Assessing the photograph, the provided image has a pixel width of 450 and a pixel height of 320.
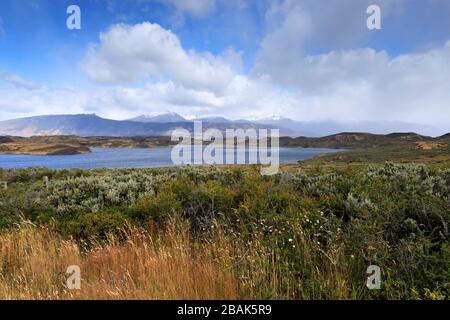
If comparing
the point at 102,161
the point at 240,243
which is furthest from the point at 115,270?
the point at 102,161

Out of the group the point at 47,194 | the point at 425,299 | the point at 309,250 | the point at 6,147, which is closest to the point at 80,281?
the point at 309,250

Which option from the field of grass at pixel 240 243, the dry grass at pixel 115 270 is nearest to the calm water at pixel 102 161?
the field of grass at pixel 240 243

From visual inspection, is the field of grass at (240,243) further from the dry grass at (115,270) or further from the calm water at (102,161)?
the calm water at (102,161)

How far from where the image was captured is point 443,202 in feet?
16.5

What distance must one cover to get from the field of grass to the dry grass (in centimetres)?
2

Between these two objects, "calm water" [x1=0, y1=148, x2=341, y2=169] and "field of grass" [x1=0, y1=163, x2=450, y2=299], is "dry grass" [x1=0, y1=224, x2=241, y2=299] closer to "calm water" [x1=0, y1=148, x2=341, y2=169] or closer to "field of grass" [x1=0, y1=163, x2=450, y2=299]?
"field of grass" [x1=0, y1=163, x2=450, y2=299]

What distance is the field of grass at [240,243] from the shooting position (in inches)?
137

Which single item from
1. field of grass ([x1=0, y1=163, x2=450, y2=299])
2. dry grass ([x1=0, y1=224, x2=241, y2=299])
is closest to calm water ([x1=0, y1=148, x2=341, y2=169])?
field of grass ([x1=0, y1=163, x2=450, y2=299])

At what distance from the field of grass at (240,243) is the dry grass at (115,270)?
18mm

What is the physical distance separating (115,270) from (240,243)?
193 centimetres

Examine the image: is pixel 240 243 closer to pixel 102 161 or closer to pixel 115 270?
pixel 115 270

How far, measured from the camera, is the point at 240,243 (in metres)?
4.77

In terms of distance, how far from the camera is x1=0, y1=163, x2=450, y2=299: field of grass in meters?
3.48
